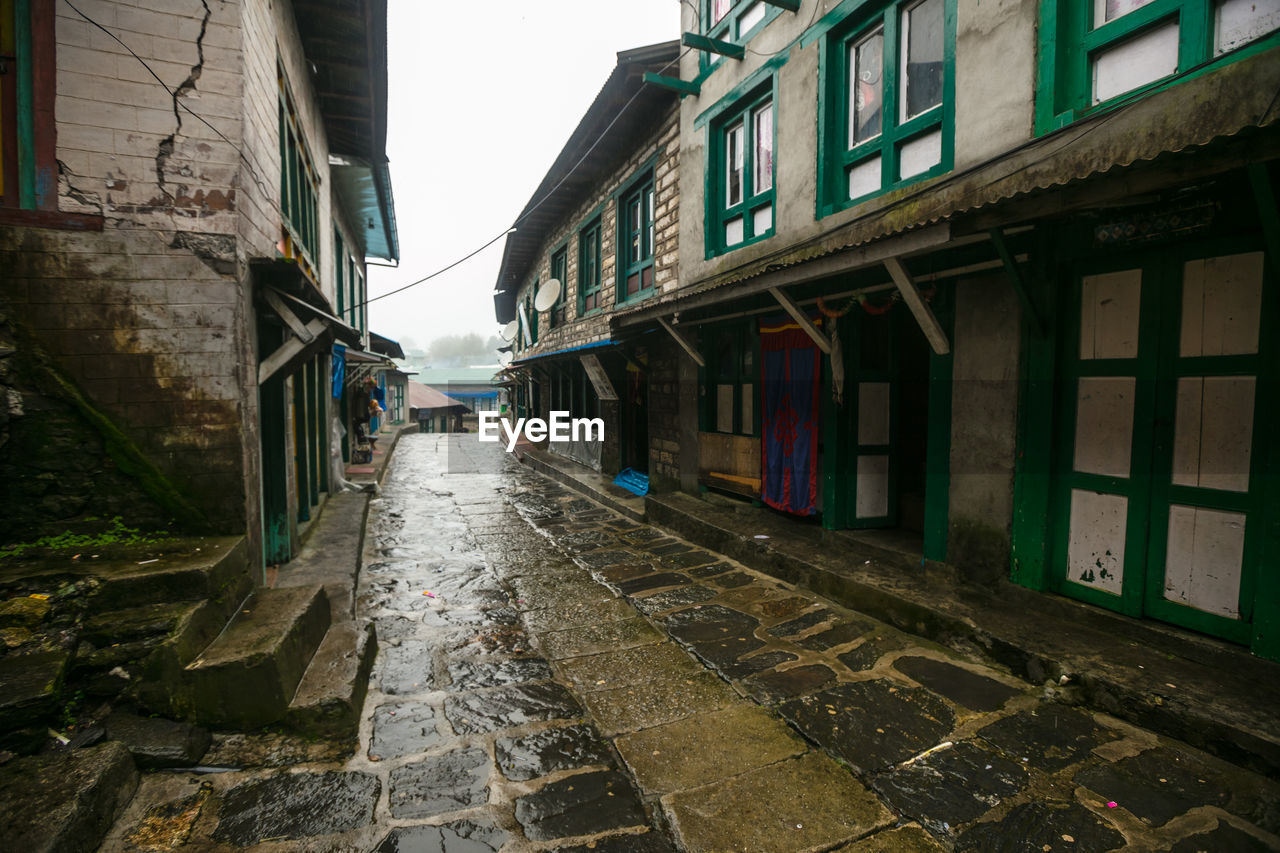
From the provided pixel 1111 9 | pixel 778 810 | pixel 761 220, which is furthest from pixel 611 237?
pixel 778 810

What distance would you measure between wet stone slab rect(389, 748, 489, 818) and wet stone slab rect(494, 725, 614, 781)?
0.12 metres

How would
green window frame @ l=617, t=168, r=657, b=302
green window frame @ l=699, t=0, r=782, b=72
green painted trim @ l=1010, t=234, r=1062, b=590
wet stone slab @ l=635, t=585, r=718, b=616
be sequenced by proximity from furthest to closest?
green window frame @ l=617, t=168, r=657, b=302
green window frame @ l=699, t=0, r=782, b=72
wet stone slab @ l=635, t=585, r=718, b=616
green painted trim @ l=1010, t=234, r=1062, b=590

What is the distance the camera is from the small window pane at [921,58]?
482cm

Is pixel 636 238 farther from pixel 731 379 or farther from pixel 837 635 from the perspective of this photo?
pixel 837 635

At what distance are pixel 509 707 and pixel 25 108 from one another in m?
4.77

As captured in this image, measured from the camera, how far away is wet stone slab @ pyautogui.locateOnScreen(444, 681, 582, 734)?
3309mm

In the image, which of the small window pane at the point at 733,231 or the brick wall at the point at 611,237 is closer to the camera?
the small window pane at the point at 733,231

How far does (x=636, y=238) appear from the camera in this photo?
10539mm

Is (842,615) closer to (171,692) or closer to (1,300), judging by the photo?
(171,692)

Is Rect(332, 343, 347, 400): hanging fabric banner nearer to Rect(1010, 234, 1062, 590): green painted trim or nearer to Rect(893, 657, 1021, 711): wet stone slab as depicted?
Rect(893, 657, 1021, 711): wet stone slab

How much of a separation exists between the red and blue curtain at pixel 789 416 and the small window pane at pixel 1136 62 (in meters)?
2.73

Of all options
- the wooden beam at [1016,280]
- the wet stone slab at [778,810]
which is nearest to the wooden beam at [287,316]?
the wet stone slab at [778,810]

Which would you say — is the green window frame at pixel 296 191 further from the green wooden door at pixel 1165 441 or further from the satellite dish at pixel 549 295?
the green wooden door at pixel 1165 441

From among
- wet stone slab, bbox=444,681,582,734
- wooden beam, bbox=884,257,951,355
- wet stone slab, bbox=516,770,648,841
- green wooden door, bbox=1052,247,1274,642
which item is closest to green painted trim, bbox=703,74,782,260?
wooden beam, bbox=884,257,951,355
